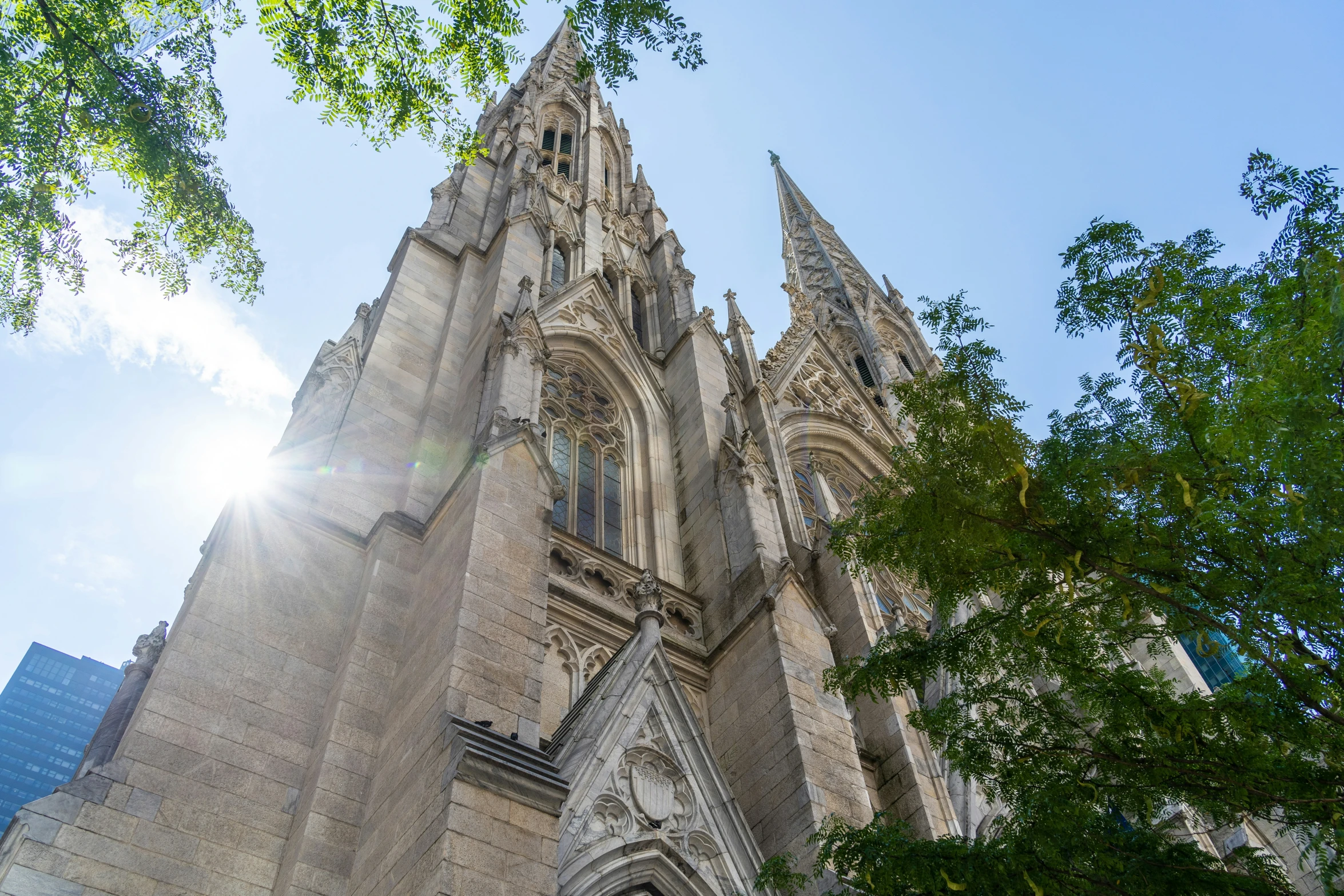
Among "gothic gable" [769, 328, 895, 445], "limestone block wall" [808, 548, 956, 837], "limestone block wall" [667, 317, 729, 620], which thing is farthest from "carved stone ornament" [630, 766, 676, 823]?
"gothic gable" [769, 328, 895, 445]

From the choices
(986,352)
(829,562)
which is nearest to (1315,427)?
(986,352)

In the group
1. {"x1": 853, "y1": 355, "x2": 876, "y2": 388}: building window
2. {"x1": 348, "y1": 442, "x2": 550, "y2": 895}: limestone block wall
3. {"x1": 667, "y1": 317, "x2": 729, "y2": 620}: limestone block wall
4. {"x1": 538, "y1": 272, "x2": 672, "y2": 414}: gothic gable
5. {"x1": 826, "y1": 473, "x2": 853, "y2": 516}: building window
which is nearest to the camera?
{"x1": 348, "y1": 442, "x2": 550, "y2": 895}: limestone block wall

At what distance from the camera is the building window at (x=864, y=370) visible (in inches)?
1352

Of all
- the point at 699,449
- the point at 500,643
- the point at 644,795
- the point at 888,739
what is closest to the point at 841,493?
→ the point at 699,449

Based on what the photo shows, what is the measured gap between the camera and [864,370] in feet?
116

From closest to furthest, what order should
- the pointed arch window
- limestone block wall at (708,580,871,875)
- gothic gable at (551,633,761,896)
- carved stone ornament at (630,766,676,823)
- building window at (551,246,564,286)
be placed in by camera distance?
gothic gable at (551,633,761,896) < carved stone ornament at (630,766,676,823) < limestone block wall at (708,580,871,875) < building window at (551,246,564,286) < the pointed arch window

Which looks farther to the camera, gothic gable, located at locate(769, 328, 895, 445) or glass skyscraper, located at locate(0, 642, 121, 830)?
glass skyscraper, located at locate(0, 642, 121, 830)

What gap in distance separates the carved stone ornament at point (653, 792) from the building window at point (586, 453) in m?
4.72

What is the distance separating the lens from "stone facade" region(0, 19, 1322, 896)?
7.59m

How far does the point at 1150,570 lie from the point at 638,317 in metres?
16.4

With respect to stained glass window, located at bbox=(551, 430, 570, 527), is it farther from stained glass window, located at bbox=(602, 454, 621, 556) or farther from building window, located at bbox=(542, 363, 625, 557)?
stained glass window, located at bbox=(602, 454, 621, 556)

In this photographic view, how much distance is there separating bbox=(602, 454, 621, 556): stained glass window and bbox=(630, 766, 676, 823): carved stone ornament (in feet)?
16.1

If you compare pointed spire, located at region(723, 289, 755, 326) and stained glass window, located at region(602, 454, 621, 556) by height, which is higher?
pointed spire, located at region(723, 289, 755, 326)

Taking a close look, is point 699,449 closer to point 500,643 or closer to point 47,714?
point 500,643
